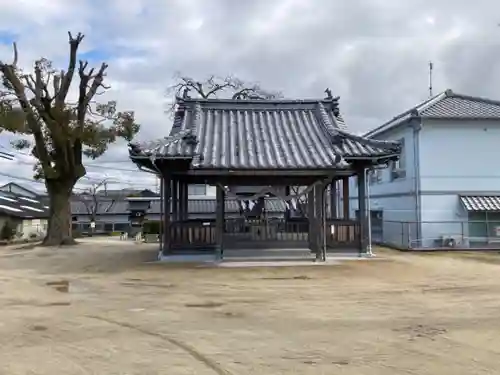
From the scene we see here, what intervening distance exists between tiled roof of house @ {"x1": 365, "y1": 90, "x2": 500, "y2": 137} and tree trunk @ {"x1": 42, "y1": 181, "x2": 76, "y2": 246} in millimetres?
14544

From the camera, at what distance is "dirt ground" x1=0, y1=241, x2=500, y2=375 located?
18.5 ft

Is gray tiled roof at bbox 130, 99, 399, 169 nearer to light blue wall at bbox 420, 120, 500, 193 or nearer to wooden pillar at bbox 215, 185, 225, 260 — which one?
wooden pillar at bbox 215, 185, 225, 260

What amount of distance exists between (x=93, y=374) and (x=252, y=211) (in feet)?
55.8

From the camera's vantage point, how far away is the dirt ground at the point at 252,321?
563 cm

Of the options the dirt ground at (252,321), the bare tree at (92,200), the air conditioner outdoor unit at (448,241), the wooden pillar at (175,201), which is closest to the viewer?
the dirt ground at (252,321)

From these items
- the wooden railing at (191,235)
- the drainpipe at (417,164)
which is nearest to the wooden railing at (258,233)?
the wooden railing at (191,235)

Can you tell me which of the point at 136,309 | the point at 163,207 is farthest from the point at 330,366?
the point at 163,207

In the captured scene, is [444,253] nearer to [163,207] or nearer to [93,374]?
[163,207]

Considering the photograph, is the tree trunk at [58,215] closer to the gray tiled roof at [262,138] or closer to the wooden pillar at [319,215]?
the gray tiled roof at [262,138]

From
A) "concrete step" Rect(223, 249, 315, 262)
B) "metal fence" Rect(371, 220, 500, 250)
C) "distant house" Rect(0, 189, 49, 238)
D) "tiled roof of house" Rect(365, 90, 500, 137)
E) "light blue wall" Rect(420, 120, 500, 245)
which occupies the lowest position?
"concrete step" Rect(223, 249, 315, 262)

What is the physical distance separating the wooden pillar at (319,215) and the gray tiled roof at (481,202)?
28.5ft

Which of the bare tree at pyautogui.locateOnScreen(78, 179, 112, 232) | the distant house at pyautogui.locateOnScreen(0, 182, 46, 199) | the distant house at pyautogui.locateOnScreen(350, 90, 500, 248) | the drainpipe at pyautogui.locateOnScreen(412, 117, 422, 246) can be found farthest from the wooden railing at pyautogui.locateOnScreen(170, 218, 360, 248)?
the distant house at pyautogui.locateOnScreen(0, 182, 46, 199)

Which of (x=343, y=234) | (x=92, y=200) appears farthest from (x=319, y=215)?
(x=92, y=200)

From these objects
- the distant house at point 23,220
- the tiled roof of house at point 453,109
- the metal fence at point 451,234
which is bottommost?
the metal fence at point 451,234
